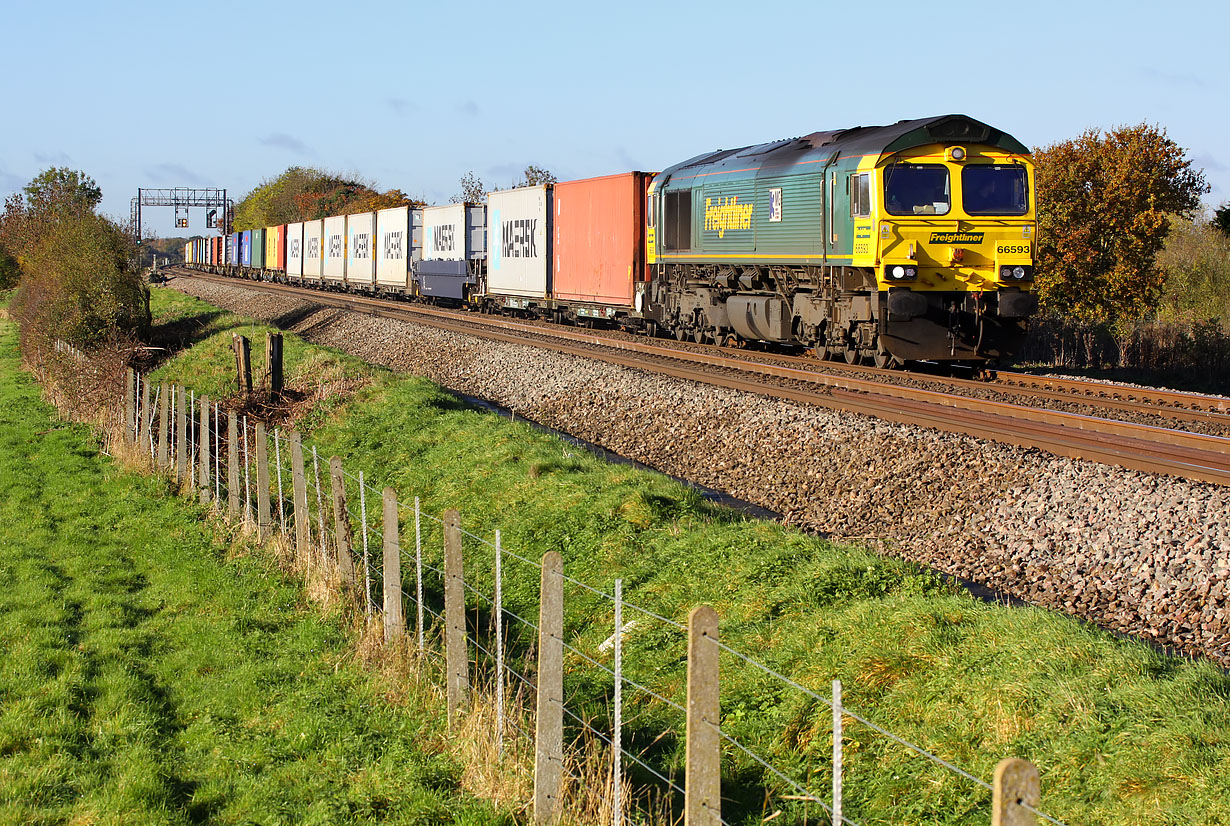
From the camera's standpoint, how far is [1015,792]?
8.61ft

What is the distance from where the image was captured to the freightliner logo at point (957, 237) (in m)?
17.7

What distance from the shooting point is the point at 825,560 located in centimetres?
848

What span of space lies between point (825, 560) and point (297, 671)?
4065 millimetres

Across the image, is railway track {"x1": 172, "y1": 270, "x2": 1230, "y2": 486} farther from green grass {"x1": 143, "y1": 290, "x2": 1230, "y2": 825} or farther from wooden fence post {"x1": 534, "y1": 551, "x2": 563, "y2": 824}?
wooden fence post {"x1": 534, "y1": 551, "x2": 563, "y2": 824}

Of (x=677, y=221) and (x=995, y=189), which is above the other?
(x=677, y=221)

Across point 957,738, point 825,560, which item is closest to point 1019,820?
point 957,738

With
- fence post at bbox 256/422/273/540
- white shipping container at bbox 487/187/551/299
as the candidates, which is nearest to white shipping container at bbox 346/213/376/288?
white shipping container at bbox 487/187/551/299

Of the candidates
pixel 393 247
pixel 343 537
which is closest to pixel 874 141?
pixel 343 537

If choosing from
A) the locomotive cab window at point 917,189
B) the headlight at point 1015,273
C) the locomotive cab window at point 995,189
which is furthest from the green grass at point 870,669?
the locomotive cab window at point 995,189

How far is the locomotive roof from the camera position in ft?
57.5

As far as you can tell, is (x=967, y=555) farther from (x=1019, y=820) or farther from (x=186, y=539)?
(x=186, y=539)

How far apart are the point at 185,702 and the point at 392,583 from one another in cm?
167

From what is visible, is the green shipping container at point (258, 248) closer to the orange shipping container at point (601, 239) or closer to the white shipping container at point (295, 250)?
the white shipping container at point (295, 250)

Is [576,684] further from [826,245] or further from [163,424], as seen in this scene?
[826,245]
